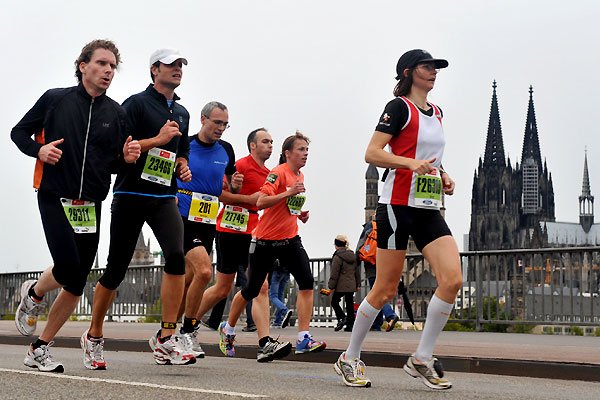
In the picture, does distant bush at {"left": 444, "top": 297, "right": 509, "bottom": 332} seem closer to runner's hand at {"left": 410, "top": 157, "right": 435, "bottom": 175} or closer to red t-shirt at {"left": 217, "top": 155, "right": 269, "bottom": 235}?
red t-shirt at {"left": 217, "top": 155, "right": 269, "bottom": 235}

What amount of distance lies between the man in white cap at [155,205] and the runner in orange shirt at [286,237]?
1902 millimetres

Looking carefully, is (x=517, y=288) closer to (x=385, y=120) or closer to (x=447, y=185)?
(x=447, y=185)

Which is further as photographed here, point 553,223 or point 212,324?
point 553,223

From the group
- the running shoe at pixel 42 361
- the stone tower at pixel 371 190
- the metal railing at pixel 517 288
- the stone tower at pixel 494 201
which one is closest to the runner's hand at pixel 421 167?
the running shoe at pixel 42 361

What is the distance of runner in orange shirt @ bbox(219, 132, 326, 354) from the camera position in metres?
10.2

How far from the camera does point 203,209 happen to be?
10133 millimetres

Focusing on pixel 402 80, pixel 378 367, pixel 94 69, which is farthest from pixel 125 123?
pixel 378 367

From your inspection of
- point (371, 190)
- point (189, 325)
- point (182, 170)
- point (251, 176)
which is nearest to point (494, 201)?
point (371, 190)

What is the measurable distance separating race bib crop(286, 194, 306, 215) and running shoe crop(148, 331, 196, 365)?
7.64ft

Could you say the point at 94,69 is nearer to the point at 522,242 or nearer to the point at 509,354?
the point at 509,354

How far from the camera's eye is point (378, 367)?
10.5m

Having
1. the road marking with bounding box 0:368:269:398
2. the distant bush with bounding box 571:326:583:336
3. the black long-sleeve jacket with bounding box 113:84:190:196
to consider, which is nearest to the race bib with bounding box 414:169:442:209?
the road marking with bounding box 0:368:269:398

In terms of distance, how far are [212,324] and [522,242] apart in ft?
571

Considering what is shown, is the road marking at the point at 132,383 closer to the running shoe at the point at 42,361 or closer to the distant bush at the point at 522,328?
the running shoe at the point at 42,361
